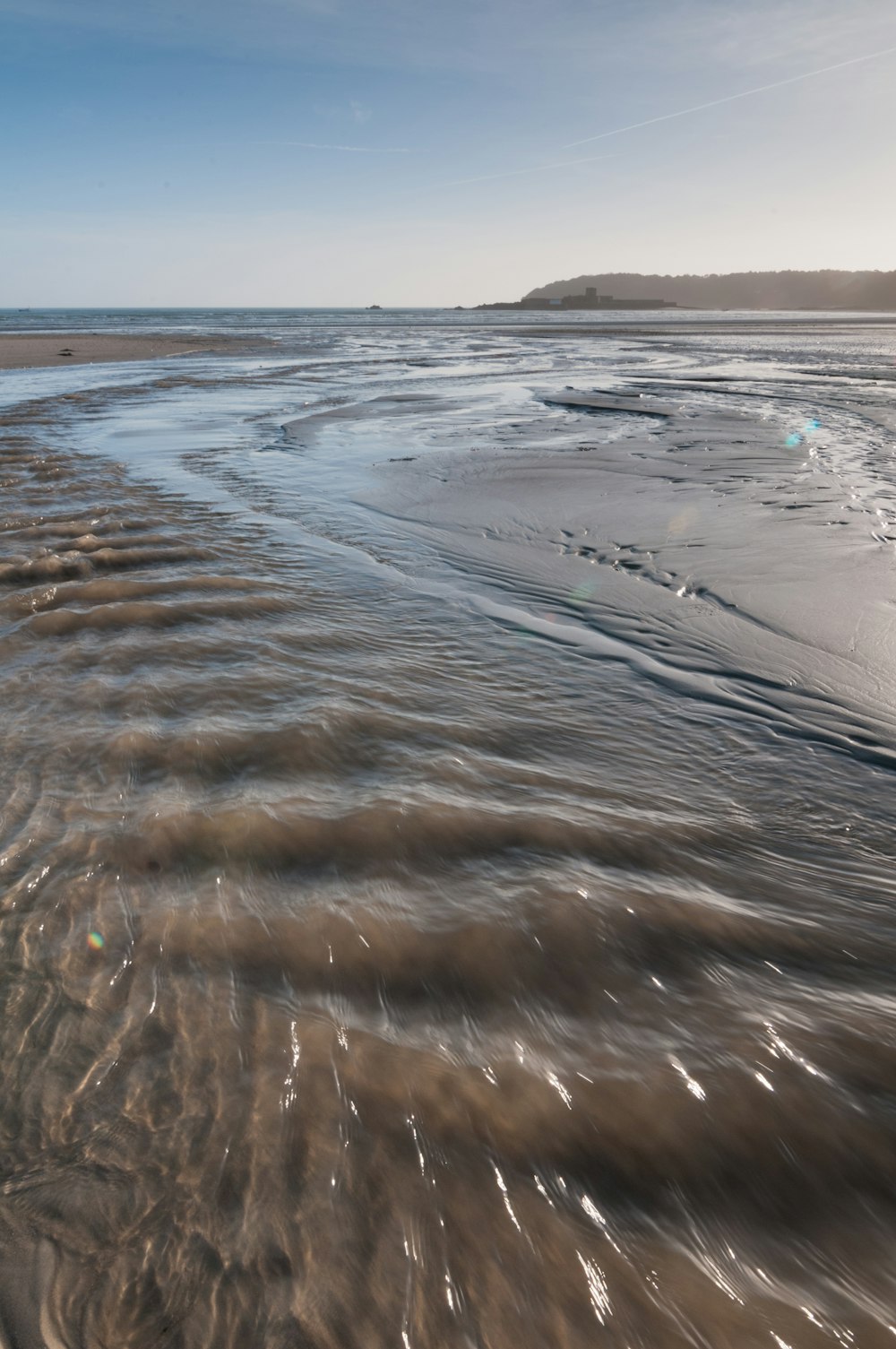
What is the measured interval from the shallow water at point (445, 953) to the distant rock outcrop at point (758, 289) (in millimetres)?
136931

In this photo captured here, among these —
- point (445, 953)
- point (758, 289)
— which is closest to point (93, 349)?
point (445, 953)

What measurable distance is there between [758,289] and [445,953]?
614ft

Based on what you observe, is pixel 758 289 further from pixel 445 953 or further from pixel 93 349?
pixel 445 953

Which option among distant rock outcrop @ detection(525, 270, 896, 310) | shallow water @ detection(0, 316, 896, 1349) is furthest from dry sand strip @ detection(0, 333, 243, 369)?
distant rock outcrop @ detection(525, 270, 896, 310)

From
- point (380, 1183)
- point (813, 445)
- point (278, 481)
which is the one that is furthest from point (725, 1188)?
point (813, 445)

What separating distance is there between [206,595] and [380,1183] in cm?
331

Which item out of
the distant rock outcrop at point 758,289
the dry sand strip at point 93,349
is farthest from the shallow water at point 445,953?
the distant rock outcrop at point 758,289

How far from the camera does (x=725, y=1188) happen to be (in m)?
1.29

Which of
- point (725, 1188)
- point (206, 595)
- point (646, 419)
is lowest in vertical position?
point (725, 1188)

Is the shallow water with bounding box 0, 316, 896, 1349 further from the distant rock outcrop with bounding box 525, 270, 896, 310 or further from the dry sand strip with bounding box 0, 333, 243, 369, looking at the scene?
the distant rock outcrop with bounding box 525, 270, 896, 310

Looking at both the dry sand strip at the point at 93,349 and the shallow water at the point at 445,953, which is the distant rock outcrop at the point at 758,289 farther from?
the shallow water at the point at 445,953

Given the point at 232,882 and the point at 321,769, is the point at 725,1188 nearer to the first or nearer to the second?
the point at 232,882

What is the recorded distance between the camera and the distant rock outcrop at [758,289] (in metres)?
124

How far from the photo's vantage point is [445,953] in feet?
5.70
